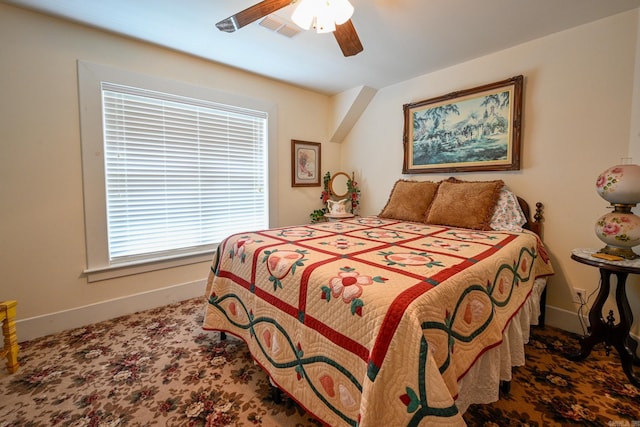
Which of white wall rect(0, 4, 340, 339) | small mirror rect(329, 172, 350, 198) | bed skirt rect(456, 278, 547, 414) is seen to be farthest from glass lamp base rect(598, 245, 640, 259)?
white wall rect(0, 4, 340, 339)

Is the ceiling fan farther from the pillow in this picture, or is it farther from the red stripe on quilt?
the pillow

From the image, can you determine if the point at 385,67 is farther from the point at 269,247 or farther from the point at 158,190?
the point at 158,190

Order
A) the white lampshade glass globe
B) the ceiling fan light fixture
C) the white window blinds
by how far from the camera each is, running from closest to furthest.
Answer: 1. the ceiling fan light fixture
2. the white lampshade glass globe
3. the white window blinds

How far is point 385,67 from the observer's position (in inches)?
110

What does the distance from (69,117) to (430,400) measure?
292 cm

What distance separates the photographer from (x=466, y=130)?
266 centimetres

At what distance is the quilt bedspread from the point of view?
34.3 inches

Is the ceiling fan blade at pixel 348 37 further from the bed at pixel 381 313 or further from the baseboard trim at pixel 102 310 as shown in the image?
the baseboard trim at pixel 102 310

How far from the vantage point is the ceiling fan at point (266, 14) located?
4.84ft

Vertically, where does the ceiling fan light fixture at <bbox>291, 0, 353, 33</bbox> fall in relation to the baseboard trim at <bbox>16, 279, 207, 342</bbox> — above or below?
above

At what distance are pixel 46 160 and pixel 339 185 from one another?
9.58 ft

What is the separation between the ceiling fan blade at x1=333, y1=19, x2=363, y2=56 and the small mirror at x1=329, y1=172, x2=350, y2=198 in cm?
203

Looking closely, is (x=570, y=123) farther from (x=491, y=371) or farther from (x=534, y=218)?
(x=491, y=371)

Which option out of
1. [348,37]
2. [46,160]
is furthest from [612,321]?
[46,160]
